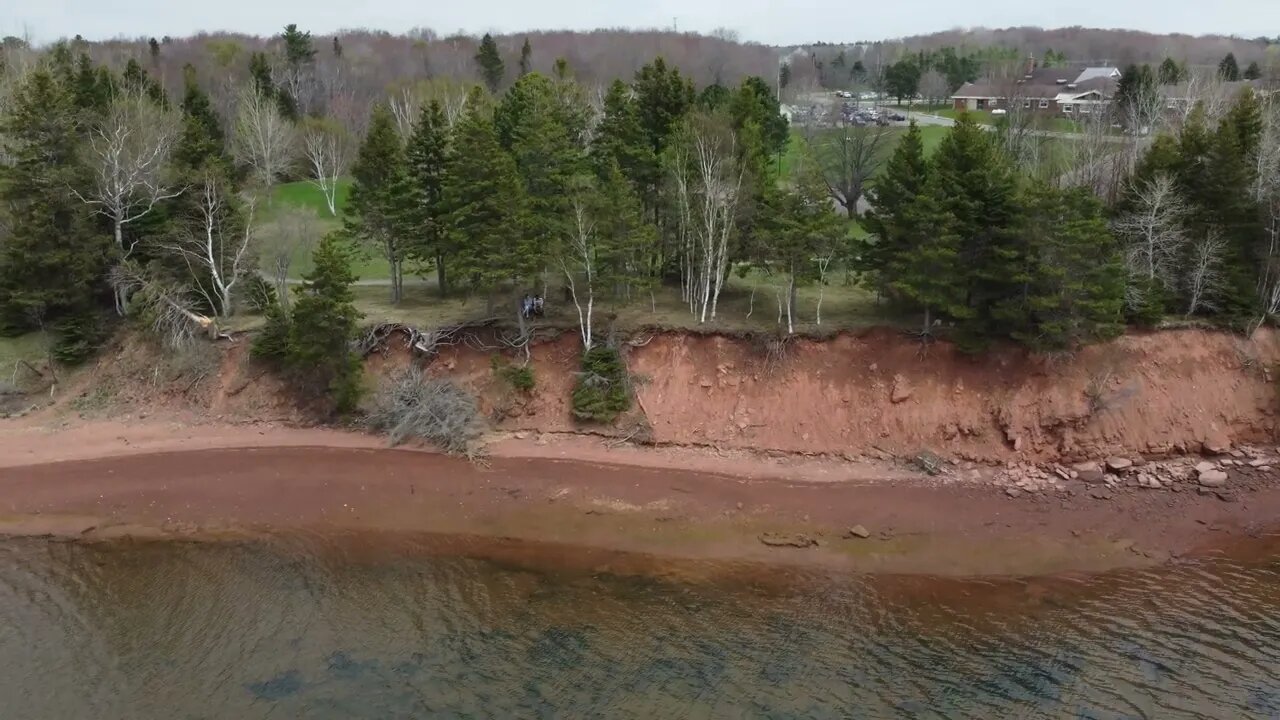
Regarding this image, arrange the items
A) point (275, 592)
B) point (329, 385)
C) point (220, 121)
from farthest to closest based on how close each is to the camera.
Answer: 1. point (220, 121)
2. point (329, 385)
3. point (275, 592)

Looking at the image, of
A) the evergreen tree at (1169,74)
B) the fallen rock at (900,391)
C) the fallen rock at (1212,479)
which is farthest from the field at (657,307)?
the evergreen tree at (1169,74)

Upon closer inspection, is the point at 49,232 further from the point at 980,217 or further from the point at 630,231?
the point at 980,217

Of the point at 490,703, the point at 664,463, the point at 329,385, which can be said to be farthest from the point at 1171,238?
the point at 329,385

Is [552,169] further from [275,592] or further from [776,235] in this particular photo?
[275,592]

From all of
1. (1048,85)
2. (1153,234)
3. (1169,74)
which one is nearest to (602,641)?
(1153,234)

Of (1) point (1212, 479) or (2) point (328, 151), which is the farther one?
(2) point (328, 151)

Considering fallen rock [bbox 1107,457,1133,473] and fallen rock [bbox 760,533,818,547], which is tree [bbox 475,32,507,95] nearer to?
fallen rock [bbox 760,533,818,547]

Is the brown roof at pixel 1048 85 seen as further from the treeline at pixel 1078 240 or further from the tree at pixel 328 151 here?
the tree at pixel 328 151
